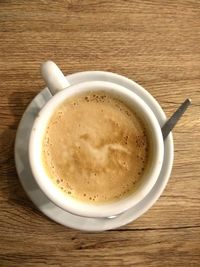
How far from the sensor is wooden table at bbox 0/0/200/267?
2.88ft

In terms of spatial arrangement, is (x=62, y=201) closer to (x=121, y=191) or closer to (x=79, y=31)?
(x=121, y=191)

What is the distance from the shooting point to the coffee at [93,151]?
2.75 feet

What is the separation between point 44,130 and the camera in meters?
0.82

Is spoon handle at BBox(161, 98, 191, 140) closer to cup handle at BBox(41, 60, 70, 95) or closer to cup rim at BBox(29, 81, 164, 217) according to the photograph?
cup rim at BBox(29, 81, 164, 217)

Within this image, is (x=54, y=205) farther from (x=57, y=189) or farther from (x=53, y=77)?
(x=53, y=77)

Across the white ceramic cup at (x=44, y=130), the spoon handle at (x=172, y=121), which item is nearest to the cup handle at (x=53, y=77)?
the white ceramic cup at (x=44, y=130)

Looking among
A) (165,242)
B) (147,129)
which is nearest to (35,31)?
(147,129)

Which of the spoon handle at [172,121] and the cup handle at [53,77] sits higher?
the cup handle at [53,77]

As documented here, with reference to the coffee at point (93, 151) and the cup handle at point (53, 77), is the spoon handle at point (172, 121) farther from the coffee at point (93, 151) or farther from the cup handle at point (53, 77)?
the cup handle at point (53, 77)

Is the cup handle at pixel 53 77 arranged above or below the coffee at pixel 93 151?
above

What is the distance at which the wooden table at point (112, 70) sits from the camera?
2.88 feet

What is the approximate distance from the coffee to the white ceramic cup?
2 centimetres

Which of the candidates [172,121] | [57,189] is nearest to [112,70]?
[172,121]

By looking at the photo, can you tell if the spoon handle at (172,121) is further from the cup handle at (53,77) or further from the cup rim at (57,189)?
the cup handle at (53,77)
